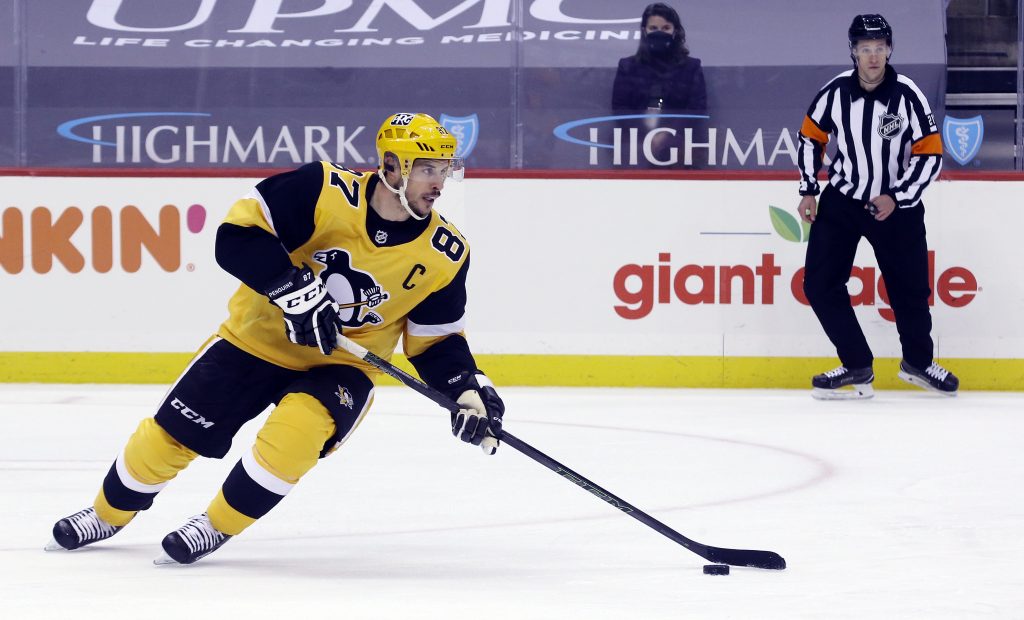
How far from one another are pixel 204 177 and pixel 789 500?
325cm

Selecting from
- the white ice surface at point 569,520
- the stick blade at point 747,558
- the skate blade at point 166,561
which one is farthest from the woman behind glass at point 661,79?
the skate blade at point 166,561

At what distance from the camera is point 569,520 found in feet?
10.4

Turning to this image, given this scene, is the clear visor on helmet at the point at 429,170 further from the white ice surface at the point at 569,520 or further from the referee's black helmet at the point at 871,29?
the referee's black helmet at the point at 871,29

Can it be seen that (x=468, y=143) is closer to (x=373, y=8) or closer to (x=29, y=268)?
(x=373, y=8)

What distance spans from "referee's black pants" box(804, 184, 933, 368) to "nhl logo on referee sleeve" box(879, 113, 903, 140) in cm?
27

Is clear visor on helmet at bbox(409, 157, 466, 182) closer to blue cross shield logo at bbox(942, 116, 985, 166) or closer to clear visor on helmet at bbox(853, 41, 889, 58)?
clear visor on helmet at bbox(853, 41, 889, 58)

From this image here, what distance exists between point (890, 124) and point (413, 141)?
10.7 ft

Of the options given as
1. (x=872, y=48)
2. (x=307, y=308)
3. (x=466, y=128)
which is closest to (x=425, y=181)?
(x=307, y=308)

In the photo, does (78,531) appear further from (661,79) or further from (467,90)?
(661,79)

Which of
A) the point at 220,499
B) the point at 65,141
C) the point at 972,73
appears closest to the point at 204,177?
the point at 65,141

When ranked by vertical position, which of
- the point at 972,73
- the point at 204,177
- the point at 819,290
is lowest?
the point at 819,290

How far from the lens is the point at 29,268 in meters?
5.91

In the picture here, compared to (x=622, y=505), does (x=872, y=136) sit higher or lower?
higher

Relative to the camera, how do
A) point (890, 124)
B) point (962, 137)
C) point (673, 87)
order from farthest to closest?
point (673, 87) → point (962, 137) → point (890, 124)
